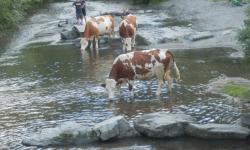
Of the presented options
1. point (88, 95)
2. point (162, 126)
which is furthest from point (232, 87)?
point (162, 126)

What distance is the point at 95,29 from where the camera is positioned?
29.6m

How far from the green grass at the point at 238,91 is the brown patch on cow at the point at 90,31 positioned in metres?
12.4

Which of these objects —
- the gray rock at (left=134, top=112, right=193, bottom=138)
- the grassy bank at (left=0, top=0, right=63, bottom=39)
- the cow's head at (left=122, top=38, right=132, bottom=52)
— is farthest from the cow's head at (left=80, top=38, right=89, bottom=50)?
the gray rock at (left=134, top=112, right=193, bottom=138)

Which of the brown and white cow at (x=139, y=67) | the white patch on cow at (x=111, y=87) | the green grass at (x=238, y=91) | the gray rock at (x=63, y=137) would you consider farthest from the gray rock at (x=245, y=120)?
the white patch on cow at (x=111, y=87)

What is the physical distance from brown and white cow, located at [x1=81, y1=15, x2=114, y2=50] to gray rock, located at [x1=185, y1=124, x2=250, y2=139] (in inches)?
632

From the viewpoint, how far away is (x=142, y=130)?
14039 mm

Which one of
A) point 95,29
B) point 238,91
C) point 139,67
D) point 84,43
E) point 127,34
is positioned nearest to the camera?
point 238,91

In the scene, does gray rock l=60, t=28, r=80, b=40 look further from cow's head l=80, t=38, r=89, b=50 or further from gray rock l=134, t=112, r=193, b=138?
gray rock l=134, t=112, r=193, b=138

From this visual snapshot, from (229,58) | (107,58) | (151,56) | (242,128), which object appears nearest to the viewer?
(242,128)

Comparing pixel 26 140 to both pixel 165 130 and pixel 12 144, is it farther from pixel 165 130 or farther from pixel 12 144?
pixel 165 130

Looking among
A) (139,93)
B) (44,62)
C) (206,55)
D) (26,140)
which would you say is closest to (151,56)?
(139,93)

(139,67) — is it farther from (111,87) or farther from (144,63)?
(111,87)

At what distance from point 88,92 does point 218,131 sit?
6.47m

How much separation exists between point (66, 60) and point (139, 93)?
8370mm
